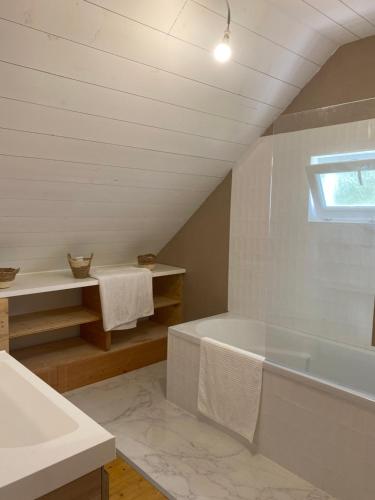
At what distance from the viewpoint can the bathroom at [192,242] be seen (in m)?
1.73

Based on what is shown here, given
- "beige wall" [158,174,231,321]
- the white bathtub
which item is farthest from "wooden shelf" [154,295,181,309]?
the white bathtub

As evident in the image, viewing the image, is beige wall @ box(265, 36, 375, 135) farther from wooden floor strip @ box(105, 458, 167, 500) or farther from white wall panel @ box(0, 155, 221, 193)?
wooden floor strip @ box(105, 458, 167, 500)

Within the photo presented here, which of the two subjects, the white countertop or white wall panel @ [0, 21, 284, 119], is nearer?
white wall panel @ [0, 21, 284, 119]

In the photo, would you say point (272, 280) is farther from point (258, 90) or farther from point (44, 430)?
point (44, 430)

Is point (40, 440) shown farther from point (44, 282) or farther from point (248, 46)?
point (248, 46)

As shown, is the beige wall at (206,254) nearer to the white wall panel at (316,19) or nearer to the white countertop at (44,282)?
the white countertop at (44,282)

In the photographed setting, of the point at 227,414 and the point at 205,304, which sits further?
the point at 205,304

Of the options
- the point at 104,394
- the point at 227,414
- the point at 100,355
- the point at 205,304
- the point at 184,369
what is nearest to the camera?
the point at 227,414

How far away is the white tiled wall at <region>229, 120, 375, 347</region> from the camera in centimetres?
238

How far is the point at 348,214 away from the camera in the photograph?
239 cm

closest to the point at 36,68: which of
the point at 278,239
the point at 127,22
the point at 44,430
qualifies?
the point at 127,22

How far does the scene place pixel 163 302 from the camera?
3506 mm

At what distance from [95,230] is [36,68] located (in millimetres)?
1454

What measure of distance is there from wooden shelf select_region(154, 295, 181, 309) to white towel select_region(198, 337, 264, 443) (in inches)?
42.1
